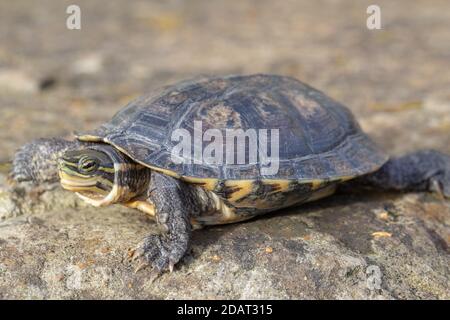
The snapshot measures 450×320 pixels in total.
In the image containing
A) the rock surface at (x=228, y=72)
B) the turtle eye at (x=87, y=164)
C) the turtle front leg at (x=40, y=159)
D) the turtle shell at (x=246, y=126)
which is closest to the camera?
the rock surface at (x=228, y=72)

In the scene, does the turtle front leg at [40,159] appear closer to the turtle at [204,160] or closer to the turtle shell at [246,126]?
the turtle at [204,160]

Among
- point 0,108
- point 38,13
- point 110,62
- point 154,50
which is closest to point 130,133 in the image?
point 0,108

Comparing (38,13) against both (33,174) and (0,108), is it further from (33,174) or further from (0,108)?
(33,174)

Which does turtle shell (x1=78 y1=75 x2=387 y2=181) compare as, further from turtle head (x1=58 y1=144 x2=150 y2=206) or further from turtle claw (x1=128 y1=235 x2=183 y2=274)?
turtle claw (x1=128 y1=235 x2=183 y2=274)

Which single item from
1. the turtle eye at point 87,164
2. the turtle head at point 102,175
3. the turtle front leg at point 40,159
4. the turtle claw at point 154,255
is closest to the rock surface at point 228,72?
the turtle claw at point 154,255

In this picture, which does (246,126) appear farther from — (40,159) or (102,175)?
(40,159)

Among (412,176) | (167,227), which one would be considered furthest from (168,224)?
(412,176)
